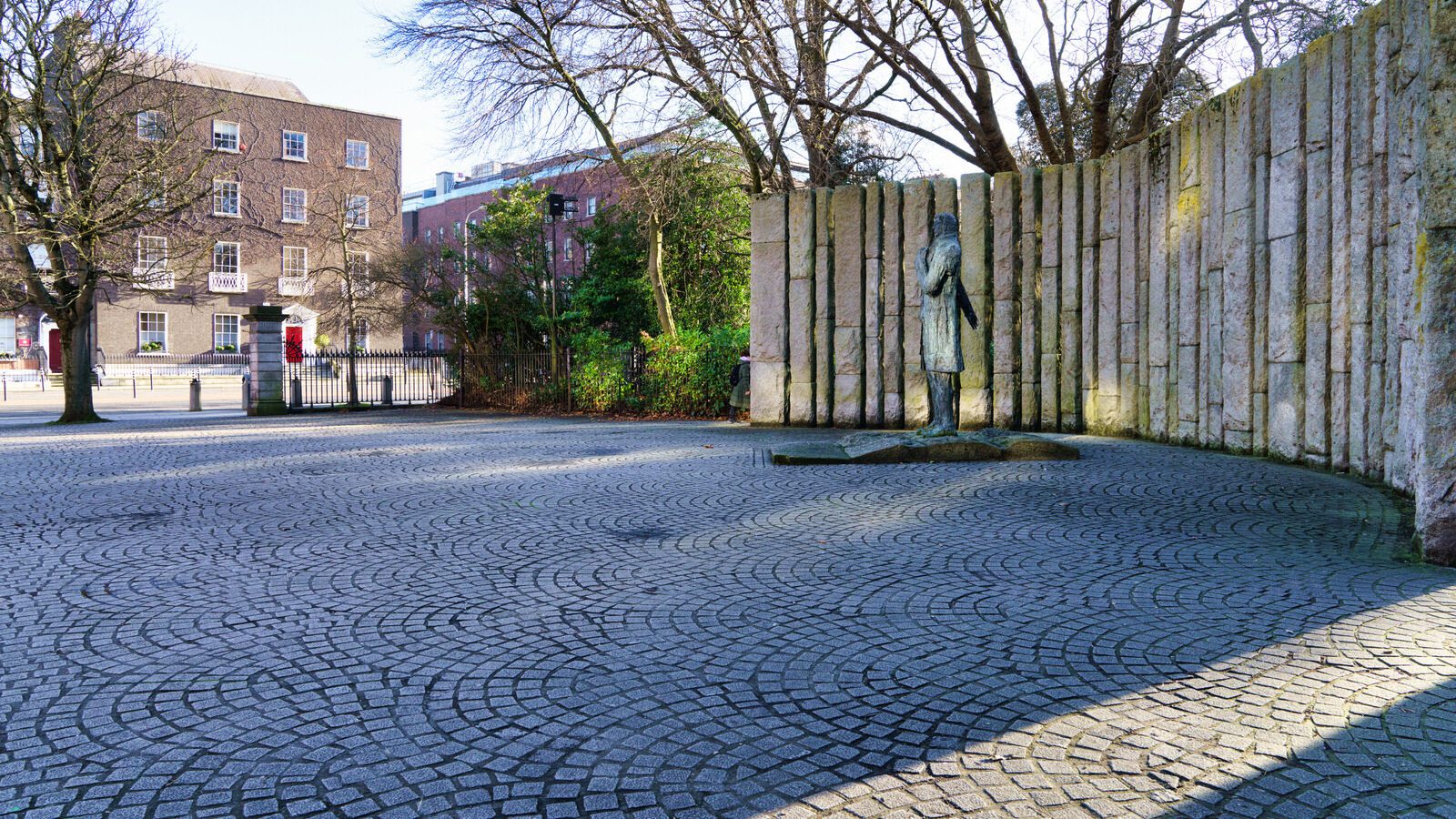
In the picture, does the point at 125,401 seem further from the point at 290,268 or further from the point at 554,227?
the point at 290,268

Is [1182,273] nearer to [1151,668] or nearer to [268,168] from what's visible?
[1151,668]

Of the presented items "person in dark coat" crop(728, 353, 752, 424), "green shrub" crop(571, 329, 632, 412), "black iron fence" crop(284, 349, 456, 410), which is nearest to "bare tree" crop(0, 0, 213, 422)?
"black iron fence" crop(284, 349, 456, 410)

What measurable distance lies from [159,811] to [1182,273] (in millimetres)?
10664

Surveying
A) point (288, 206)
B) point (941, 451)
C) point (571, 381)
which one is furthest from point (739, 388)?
point (288, 206)

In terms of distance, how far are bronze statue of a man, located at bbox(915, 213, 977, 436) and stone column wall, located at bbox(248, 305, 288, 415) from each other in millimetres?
17919

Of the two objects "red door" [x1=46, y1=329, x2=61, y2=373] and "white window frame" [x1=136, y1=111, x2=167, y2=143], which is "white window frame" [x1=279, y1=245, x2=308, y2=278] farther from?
"white window frame" [x1=136, y1=111, x2=167, y2=143]

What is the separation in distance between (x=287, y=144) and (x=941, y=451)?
46941 mm

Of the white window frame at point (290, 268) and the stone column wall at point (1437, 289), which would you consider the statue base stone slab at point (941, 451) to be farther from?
the white window frame at point (290, 268)

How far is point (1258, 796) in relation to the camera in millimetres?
2488

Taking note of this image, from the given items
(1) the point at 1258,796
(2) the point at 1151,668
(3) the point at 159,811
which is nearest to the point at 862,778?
(1) the point at 1258,796

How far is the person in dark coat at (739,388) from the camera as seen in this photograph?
17.1 m

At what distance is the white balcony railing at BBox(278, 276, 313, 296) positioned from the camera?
1876 inches

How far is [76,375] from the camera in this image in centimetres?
1941

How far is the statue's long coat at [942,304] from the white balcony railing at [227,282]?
44.7 metres
